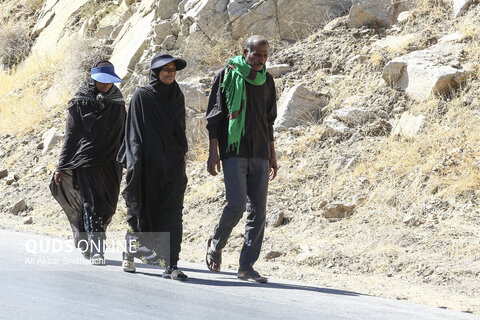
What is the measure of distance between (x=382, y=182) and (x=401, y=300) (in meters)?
3.08

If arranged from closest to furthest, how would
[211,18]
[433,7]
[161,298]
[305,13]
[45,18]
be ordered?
[161,298], [433,7], [305,13], [211,18], [45,18]

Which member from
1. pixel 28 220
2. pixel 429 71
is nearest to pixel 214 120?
pixel 429 71

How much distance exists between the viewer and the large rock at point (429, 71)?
9672mm

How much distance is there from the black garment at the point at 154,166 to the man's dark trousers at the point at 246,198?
0.45 m

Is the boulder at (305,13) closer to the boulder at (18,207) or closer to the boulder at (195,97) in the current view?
the boulder at (195,97)

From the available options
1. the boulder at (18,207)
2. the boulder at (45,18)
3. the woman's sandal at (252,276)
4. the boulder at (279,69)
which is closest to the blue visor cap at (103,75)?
the woman's sandal at (252,276)

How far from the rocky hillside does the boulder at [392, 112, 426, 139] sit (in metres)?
0.02

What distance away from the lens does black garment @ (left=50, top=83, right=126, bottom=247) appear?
7.21 m

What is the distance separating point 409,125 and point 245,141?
4015mm

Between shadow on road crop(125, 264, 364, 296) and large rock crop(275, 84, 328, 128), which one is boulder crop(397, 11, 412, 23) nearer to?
large rock crop(275, 84, 328, 128)

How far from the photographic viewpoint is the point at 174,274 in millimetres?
6031

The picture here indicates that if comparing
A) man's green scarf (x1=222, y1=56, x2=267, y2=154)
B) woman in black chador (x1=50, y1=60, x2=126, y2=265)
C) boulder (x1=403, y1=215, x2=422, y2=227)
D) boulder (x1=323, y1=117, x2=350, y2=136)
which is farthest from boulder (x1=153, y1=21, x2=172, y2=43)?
man's green scarf (x1=222, y1=56, x2=267, y2=154)

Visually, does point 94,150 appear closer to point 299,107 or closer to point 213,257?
point 213,257

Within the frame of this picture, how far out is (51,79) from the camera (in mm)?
17859
